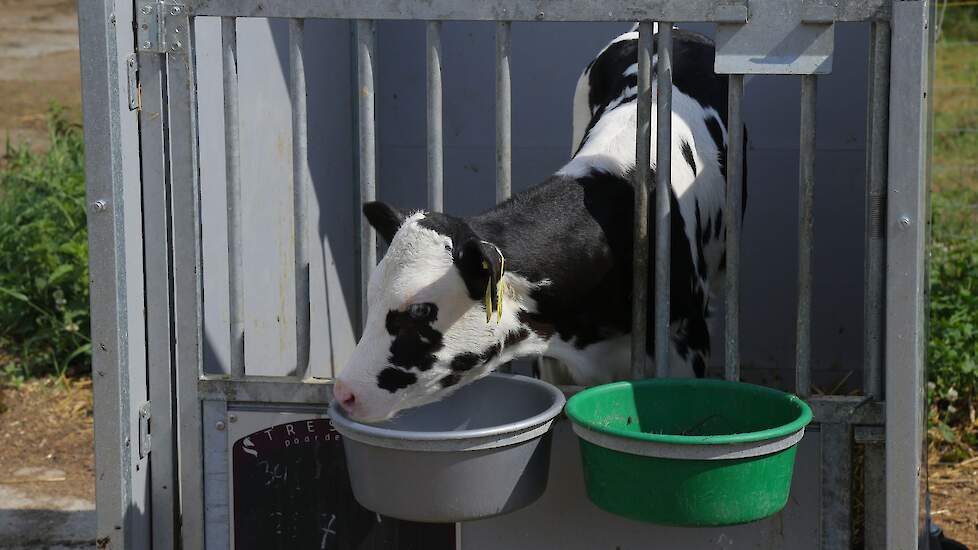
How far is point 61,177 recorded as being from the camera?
6594mm

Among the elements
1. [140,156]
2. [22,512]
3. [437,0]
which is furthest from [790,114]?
[22,512]

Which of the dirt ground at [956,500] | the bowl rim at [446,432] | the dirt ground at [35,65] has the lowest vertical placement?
the dirt ground at [956,500]

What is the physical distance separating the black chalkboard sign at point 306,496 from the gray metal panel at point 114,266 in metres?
0.29

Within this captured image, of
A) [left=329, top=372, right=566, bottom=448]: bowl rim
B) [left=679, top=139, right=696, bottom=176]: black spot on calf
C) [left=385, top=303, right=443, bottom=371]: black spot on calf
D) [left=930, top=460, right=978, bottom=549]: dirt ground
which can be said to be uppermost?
[left=679, top=139, right=696, bottom=176]: black spot on calf

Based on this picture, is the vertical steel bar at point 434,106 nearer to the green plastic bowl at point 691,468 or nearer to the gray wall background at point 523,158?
the green plastic bowl at point 691,468

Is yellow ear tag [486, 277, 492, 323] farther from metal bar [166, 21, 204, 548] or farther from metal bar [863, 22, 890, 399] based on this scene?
metal bar [863, 22, 890, 399]

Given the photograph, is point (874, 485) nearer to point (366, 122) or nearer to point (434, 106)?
point (434, 106)

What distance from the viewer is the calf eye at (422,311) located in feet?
9.90

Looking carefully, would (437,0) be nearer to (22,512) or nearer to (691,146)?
(691,146)

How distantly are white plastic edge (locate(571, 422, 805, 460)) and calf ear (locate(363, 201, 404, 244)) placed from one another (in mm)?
826

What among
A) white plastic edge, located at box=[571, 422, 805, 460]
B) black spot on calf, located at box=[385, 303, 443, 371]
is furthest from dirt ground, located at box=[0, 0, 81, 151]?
white plastic edge, located at box=[571, 422, 805, 460]

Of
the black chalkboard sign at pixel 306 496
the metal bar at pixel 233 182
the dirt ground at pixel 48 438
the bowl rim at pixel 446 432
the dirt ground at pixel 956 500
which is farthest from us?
the dirt ground at pixel 48 438

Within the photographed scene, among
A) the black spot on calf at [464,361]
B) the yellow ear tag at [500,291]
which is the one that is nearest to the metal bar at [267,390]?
the black spot on calf at [464,361]

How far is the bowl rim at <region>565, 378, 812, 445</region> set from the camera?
8.68 feet
